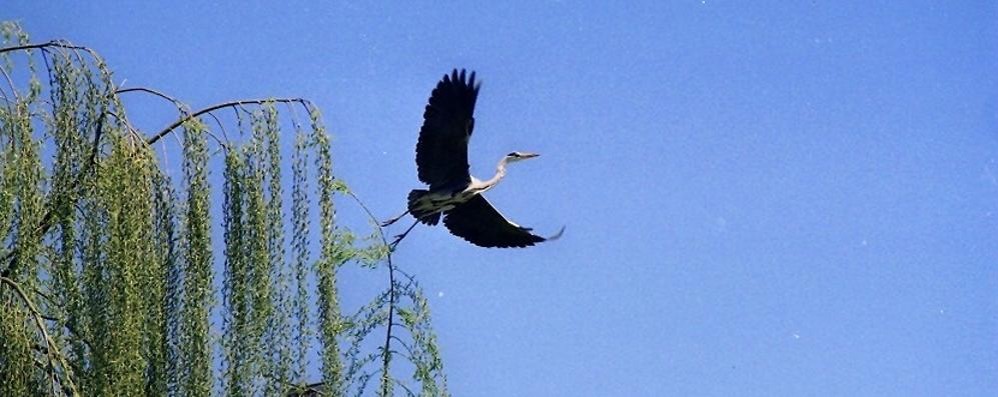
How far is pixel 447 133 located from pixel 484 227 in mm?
970

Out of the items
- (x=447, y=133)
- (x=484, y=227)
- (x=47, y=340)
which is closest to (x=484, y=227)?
(x=484, y=227)

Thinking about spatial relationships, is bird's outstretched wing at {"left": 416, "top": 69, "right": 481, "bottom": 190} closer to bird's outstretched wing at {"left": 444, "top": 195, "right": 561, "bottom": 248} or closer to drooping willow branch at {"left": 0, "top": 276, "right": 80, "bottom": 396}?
Result: bird's outstretched wing at {"left": 444, "top": 195, "right": 561, "bottom": 248}

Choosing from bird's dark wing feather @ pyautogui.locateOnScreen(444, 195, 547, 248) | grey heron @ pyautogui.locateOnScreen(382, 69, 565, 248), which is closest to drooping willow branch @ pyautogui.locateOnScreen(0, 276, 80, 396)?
grey heron @ pyautogui.locateOnScreen(382, 69, 565, 248)

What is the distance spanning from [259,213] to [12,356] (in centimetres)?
95

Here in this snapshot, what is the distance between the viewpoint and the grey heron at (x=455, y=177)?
7.49 meters

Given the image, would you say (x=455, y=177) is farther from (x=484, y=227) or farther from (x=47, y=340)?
(x=47, y=340)

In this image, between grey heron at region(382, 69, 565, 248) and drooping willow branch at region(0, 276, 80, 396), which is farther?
grey heron at region(382, 69, 565, 248)

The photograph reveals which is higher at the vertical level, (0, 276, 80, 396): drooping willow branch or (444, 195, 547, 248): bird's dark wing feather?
(444, 195, 547, 248): bird's dark wing feather

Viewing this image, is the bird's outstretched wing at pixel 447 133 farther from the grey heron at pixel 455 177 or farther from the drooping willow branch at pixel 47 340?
the drooping willow branch at pixel 47 340

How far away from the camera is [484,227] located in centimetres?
841

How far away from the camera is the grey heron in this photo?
7492mm

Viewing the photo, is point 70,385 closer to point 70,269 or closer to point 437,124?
point 70,269

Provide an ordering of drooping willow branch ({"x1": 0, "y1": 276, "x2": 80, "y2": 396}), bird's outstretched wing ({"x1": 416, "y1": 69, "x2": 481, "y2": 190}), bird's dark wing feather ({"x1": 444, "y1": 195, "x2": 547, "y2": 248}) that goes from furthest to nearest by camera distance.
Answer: bird's dark wing feather ({"x1": 444, "y1": 195, "x2": 547, "y2": 248}), bird's outstretched wing ({"x1": 416, "y1": 69, "x2": 481, "y2": 190}), drooping willow branch ({"x1": 0, "y1": 276, "x2": 80, "y2": 396})

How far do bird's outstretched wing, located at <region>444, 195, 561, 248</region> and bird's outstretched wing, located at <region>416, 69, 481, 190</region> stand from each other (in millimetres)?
413
